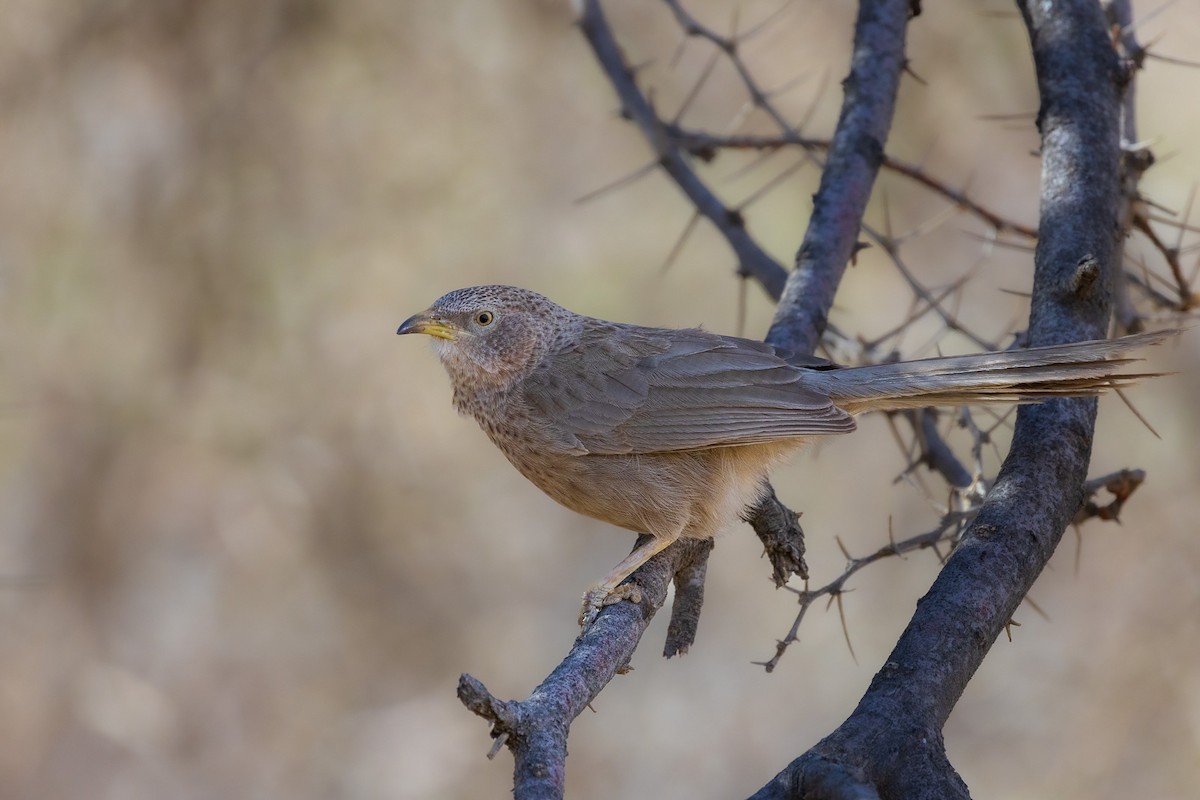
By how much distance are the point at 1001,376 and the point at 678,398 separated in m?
1.21

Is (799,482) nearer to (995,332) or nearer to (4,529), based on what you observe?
(995,332)

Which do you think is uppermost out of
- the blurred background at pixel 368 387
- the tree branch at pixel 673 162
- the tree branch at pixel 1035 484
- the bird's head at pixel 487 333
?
the blurred background at pixel 368 387

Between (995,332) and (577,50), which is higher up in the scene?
(577,50)

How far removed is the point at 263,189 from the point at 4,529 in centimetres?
353

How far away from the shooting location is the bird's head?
Answer: 14.9 ft

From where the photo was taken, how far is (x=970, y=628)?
2.87 meters

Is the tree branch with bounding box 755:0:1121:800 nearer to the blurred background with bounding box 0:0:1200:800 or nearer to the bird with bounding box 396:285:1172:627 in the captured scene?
the bird with bounding box 396:285:1172:627

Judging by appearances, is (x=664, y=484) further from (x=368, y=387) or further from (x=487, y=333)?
(x=368, y=387)

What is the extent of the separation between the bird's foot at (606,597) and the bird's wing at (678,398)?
22.1 inches

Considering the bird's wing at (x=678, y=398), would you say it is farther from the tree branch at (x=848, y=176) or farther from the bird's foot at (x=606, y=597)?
the bird's foot at (x=606, y=597)

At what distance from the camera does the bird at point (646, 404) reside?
13.1 feet

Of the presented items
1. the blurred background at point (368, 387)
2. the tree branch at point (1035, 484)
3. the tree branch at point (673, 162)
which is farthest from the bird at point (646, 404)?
the blurred background at point (368, 387)

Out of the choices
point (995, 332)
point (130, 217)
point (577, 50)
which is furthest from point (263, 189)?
point (995, 332)

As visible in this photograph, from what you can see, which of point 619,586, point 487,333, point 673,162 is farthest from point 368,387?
point 619,586
